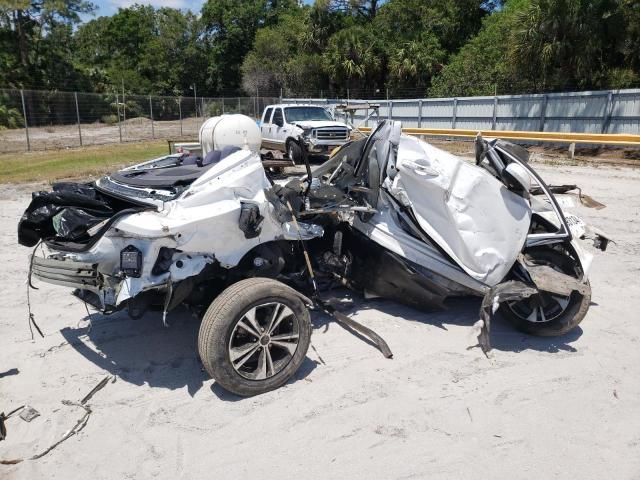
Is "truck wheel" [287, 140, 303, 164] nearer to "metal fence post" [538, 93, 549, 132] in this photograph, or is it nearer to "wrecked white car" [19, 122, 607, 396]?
"wrecked white car" [19, 122, 607, 396]

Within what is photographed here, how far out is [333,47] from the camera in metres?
39.0

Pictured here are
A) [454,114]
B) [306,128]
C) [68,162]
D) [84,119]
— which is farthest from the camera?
[84,119]

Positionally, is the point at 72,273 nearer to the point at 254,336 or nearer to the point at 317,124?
the point at 254,336

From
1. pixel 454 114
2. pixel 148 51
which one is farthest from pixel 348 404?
pixel 148 51

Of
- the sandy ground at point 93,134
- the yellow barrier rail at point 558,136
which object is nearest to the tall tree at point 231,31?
Answer: the sandy ground at point 93,134

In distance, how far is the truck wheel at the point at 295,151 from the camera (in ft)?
→ 14.8

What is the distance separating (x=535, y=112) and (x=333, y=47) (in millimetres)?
19606

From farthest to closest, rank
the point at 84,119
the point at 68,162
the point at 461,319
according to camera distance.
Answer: the point at 84,119 → the point at 68,162 → the point at 461,319

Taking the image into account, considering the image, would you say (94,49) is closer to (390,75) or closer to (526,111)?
(390,75)

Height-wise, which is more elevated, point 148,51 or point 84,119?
point 148,51

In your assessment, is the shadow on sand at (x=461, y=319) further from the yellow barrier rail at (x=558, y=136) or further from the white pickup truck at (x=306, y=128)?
the white pickup truck at (x=306, y=128)

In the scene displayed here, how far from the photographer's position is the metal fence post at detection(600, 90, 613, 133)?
20.5 meters

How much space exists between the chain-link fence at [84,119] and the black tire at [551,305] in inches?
893

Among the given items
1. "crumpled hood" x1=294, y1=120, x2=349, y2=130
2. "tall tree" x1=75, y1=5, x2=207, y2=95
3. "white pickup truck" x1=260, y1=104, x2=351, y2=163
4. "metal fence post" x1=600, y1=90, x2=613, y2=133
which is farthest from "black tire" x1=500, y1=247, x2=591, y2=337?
"tall tree" x1=75, y1=5, x2=207, y2=95
